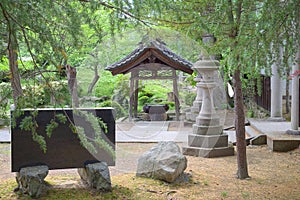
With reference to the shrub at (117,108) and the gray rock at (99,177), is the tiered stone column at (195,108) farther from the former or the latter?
the gray rock at (99,177)

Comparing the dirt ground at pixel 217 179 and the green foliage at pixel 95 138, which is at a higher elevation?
the green foliage at pixel 95 138

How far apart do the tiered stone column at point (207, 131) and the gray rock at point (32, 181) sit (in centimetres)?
343

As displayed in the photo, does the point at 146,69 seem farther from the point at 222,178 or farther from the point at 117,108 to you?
the point at 222,178

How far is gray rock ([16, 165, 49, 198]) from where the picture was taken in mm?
3842

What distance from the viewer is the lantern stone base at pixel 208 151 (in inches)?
259

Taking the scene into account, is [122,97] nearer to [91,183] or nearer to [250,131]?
[250,131]

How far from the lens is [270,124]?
344 inches

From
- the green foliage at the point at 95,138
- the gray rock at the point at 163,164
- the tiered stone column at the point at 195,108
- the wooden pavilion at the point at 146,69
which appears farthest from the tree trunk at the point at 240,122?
the tiered stone column at the point at 195,108

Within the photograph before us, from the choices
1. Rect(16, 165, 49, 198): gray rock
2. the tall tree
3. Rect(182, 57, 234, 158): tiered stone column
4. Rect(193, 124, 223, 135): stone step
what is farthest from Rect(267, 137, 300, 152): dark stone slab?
Rect(16, 165, 49, 198): gray rock

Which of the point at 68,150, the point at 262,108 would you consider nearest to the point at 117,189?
the point at 68,150

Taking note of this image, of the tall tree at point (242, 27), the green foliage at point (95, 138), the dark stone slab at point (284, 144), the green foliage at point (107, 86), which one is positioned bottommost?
the dark stone slab at point (284, 144)

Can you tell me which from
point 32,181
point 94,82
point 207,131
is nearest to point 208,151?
point 207,131

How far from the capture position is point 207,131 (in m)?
6.87

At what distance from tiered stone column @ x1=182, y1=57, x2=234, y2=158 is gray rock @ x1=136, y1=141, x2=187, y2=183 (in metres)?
1.97
